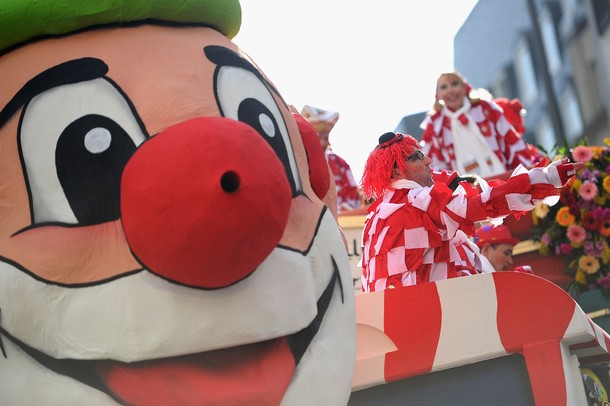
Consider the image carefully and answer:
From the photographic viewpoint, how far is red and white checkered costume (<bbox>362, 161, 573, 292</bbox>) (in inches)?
168

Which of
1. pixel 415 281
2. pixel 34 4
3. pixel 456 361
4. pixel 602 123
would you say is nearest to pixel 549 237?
pixel 415 281

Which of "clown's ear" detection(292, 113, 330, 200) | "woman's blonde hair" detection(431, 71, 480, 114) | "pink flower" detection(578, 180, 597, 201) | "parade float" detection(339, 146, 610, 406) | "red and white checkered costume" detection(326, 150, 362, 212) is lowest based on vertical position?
"red and white checkered costume" detection(326, 150, 362, 212)

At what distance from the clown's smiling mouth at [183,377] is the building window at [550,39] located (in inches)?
775

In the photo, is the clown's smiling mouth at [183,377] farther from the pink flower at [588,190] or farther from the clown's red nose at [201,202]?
the pink flower at [588,190]

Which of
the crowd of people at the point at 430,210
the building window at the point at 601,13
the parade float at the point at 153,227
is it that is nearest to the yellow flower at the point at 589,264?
the crowd of people at the point at 430,210

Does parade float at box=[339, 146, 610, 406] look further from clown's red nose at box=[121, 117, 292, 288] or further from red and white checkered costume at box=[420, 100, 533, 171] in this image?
red and white checkered costume at box=[420, 100, 533, 171]

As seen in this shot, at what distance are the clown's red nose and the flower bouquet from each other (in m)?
3.95

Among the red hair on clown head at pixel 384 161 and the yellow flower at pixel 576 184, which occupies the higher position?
the red hair on clown head at pixel 384 161

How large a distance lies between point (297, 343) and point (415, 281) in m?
1.90

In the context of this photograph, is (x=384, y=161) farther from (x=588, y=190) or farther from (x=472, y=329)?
(x=588, y=190)

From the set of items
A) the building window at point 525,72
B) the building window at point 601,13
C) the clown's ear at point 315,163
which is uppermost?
the clown's ear at point 315,163

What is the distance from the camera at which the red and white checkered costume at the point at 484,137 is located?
7.06 m

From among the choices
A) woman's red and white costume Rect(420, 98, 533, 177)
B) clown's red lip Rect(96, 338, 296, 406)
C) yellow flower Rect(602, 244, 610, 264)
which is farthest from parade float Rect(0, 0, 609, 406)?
woman's red and white costume Rect(420, 98, 533, 177)

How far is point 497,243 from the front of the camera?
615cm
